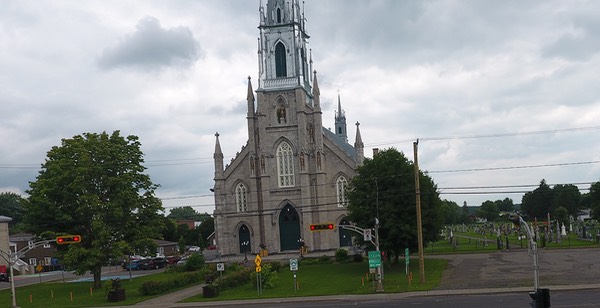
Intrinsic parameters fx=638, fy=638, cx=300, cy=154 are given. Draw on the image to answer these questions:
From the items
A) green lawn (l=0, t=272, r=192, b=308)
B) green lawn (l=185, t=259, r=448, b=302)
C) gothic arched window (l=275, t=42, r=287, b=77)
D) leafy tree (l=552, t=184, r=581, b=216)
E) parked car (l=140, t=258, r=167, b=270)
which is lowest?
parked car (l=140, t=258, r=167, b=270)

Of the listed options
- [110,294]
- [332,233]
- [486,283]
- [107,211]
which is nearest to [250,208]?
[332,233]

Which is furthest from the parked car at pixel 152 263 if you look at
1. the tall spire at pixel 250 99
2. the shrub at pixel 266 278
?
the shrub at pixel 266 278

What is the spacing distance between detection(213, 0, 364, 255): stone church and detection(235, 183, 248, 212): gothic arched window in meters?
0.13

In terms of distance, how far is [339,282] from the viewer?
152 ft

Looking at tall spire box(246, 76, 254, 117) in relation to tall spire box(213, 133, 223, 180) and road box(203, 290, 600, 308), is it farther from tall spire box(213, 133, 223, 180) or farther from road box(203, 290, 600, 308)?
road box(203, 290, 600, 308)

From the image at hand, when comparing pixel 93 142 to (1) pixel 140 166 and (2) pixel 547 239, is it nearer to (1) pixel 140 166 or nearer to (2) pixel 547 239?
(1) pixel 140 166

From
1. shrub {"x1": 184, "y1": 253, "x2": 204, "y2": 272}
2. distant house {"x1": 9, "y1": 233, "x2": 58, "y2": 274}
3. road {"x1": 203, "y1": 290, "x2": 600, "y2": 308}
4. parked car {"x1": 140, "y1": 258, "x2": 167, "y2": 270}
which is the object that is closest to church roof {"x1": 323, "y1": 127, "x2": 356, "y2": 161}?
shrub {"x1": 184, "y1": 253, "x2": 204, "y2": 272}

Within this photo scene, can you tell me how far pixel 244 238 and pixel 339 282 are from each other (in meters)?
35.5

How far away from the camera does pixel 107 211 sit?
51344mm

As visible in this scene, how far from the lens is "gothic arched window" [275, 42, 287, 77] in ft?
266

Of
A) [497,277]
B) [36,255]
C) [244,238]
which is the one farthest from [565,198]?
[497,277]

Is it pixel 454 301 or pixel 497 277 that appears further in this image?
pixel 497 277

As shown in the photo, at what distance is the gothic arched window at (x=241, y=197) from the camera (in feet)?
263

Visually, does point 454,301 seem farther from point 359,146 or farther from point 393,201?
point 359,146
